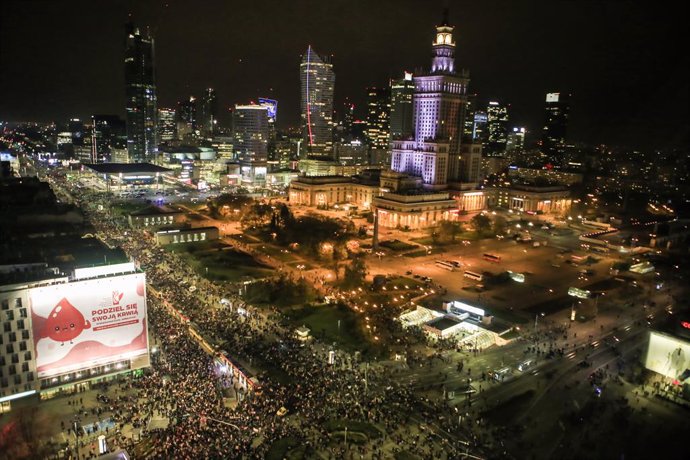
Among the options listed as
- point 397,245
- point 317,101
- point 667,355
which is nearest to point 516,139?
point 317,101

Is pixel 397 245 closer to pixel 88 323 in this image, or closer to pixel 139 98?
pixel 88 323

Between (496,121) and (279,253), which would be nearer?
(279,253)

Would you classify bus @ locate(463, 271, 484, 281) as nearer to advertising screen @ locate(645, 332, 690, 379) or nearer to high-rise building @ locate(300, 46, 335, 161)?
advertising screen @ locate(645, 332, 690, 379)

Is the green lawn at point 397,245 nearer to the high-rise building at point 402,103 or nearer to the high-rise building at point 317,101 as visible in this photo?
the high-rise building at point 317,101

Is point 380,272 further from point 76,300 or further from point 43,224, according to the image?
point 43,224

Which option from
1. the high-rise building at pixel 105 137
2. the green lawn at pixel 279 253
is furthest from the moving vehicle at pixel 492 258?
the high-rise building at pixel 105 137

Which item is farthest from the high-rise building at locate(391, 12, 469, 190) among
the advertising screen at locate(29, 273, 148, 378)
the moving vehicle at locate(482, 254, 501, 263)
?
the advertising screen at locate(29, 273, 148, 378)

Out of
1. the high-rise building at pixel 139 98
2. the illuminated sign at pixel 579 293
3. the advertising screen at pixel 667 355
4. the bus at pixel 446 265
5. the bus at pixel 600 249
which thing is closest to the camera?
the advertising screen at pixel 667 355
